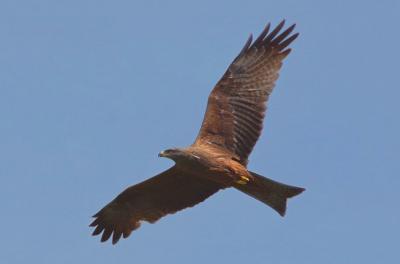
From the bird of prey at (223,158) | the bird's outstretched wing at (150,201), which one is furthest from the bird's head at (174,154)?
the bird's outstretched wing at (150,201)

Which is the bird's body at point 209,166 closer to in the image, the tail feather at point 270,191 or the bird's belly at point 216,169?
the bird's belly at point 216,169

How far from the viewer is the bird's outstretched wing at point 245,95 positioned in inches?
505

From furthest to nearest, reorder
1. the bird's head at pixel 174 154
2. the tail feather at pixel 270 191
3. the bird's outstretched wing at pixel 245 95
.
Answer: the bird's outstretched wing at pixel 245 95
the tail feather at pixel 270 191
the bird's head at pixel 174 154

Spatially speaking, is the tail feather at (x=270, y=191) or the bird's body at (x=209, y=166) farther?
the tail feather at (x=270, y=191)

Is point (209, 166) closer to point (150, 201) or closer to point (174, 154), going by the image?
point (174, 154)

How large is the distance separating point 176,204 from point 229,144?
1268 millimetres

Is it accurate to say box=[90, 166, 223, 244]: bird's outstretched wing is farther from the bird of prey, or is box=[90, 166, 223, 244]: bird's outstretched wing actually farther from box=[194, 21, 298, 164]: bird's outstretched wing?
box=[194, 21, 298, 164]: bird's outstretched wing

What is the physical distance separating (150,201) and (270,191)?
2030 millimetres

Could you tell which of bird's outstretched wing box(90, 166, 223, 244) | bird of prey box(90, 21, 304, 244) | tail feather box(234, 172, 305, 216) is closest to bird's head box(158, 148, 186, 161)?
bird of prey box(90, 21, 304, 244)

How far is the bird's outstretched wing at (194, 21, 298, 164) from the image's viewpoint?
12.8m

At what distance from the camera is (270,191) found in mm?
12266

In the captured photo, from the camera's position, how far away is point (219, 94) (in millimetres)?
13312

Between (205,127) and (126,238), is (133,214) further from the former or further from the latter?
(205,127)

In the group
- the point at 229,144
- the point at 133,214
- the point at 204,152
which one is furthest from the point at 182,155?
the point at 133,214
